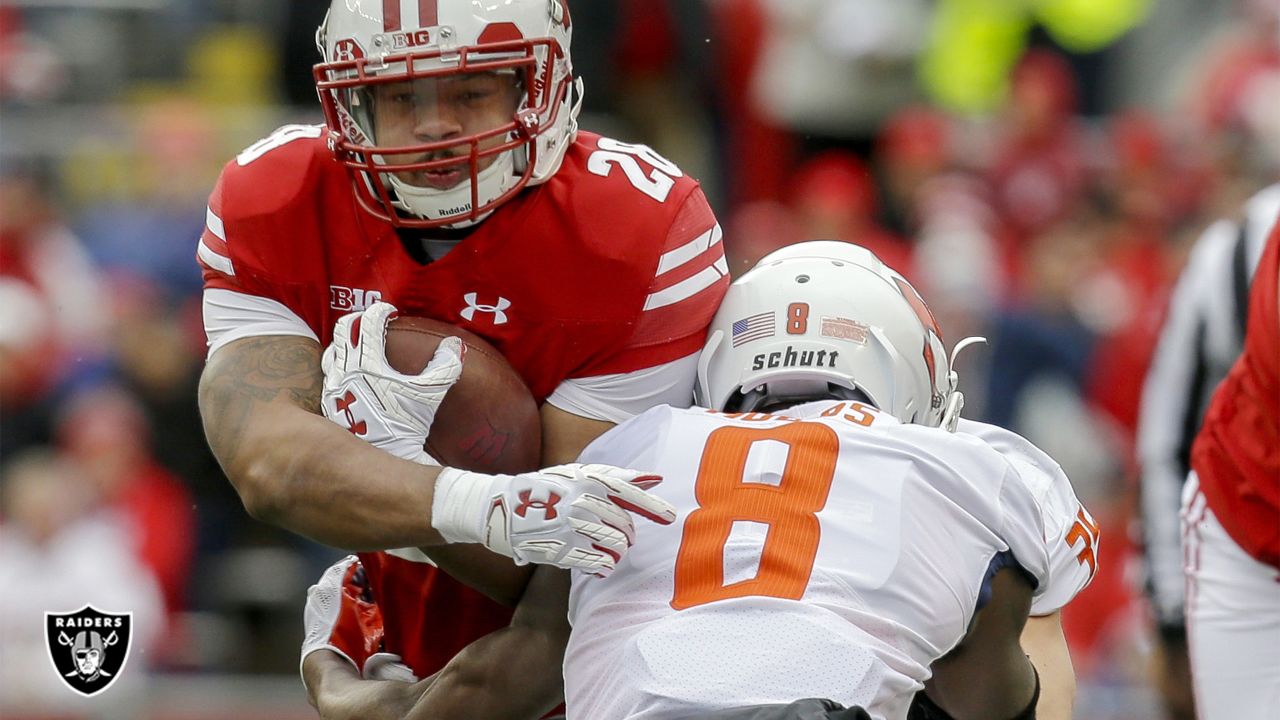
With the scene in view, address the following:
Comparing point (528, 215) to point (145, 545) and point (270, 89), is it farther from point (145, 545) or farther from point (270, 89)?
point (270, 89)

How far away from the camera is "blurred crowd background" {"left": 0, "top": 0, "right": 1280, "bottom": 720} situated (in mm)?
6316

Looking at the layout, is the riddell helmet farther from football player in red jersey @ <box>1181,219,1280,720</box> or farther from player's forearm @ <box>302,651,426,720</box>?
football player in red jersey @ <box>1181,219,1280,720</box>

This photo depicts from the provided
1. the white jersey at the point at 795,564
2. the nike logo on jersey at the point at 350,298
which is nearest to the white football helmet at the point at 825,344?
the white jersey at the point at 795,564

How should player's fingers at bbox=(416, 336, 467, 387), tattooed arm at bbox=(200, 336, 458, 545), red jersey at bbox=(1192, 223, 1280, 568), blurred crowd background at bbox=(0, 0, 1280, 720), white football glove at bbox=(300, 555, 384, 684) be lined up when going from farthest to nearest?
blurred crowd background at bbox=(0, 0, 1280, 720)
red jersey at bbox=(1192, 223, 1280, 568)
white football glove at bbox=(300, 555, 384, 684)
player's fingers at bbox=(416, 336, 467, 387)
tattooed arm at bbox=(200, 336, 458, 545)

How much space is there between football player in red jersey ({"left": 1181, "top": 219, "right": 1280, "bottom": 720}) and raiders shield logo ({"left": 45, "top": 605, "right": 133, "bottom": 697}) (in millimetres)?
2250

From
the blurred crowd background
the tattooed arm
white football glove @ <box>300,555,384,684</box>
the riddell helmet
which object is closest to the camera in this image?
the tattooed arm

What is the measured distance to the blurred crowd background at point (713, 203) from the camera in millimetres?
6316

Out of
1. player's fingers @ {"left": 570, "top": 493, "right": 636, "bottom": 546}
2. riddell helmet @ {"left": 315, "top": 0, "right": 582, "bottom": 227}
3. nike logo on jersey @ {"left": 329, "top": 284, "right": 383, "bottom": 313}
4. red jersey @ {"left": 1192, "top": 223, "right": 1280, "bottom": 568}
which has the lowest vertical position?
red jersey @ {"left": 1192, "top": 223, "right": 1280, "bottom": 568}

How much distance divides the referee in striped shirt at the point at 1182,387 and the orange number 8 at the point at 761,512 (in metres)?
1.86

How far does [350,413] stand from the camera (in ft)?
9.64

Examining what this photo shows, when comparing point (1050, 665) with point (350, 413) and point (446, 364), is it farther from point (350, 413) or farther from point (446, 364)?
point (350, 413)

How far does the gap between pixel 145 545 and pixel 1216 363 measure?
3481mm

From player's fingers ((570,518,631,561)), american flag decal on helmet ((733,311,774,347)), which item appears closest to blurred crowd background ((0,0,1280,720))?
american flag decal on helmet ((733,311,774,347))

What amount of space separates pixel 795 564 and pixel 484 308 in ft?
2.45
